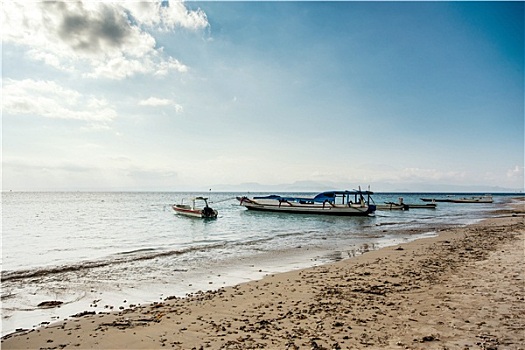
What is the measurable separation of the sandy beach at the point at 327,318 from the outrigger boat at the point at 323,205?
4022 centimetres

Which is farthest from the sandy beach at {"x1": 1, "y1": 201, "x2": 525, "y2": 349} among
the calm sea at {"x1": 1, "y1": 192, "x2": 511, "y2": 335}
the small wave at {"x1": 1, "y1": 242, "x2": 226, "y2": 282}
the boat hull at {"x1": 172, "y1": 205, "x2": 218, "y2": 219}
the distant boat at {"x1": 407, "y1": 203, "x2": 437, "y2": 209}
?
the distant boat at {"x1": 407, "y1": 203, "x2": 437, "y2": 209}

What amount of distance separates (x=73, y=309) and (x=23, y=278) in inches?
262

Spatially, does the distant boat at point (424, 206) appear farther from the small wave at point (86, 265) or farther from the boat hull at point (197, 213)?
the small wave at point (86, 265)

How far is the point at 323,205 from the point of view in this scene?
54094mm

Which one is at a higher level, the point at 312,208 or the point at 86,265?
the point at 312,208

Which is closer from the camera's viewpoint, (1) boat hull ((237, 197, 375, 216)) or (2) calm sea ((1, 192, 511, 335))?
(2) calm sea ((1, 192, 511, 335))

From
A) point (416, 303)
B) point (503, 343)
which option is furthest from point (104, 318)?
point (503, 343)

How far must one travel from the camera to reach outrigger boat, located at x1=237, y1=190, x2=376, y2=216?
52.3 meters

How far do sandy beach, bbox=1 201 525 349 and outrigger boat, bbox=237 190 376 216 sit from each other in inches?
1583

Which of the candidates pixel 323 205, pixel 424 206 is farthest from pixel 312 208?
pixel 424 206

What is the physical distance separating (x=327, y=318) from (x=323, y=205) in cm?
4720

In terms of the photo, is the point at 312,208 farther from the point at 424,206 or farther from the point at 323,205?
the point at 424,206

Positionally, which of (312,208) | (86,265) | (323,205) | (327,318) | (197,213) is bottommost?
(86,265)

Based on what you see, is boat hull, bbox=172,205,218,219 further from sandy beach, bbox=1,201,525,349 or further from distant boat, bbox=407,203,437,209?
distant boat, bbox=407,203,437,209
